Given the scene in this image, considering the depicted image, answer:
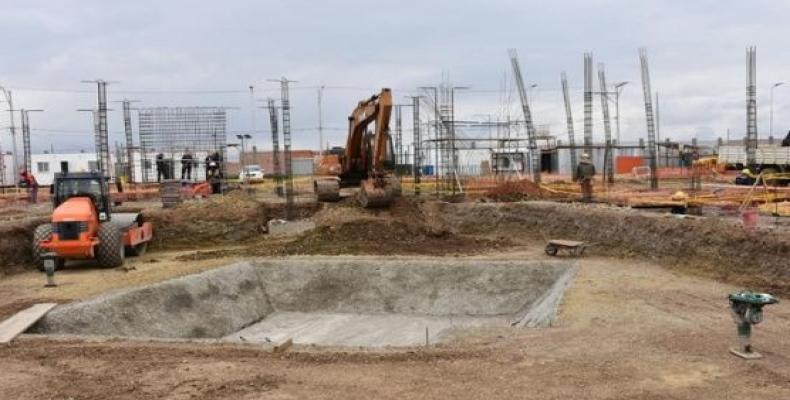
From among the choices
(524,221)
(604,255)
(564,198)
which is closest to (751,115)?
(564,198)

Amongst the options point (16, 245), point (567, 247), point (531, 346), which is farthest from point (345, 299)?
point (16, 245)

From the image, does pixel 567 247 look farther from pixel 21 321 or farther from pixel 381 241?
pixel 21 321

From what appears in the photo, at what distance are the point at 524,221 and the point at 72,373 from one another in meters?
17.2

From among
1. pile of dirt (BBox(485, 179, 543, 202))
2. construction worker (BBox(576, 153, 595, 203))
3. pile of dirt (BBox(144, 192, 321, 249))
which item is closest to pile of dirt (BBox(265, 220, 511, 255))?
pile of dirt (BBox(144, 192, 321, 249))

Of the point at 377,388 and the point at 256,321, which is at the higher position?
the point at 377,388

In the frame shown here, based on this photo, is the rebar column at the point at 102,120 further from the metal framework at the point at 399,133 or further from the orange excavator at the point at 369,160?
the metal framework at the point at 399,133

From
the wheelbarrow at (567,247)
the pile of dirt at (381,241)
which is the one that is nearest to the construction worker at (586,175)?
the pile of dirt at (381,241)

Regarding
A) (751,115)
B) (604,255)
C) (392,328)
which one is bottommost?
(392,328)

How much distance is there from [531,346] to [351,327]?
7.75 meters

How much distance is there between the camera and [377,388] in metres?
7.91

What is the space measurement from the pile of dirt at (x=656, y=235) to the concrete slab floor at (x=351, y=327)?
424cm

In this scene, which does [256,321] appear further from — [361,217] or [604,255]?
[604,255]

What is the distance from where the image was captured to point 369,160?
2684 centimetres

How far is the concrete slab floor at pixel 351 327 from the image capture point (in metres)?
15.7
